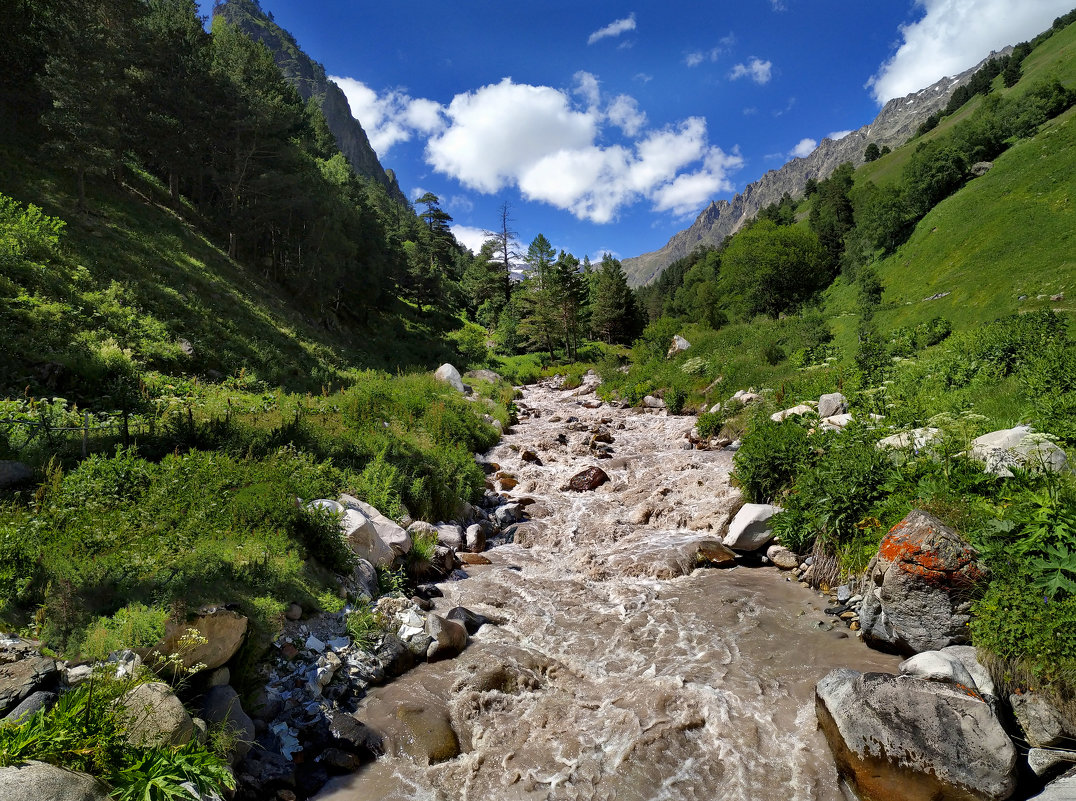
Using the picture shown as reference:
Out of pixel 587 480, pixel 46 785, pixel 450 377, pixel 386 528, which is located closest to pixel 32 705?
pixel 46 785

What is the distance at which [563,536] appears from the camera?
13.3m

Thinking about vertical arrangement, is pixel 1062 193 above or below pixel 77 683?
above

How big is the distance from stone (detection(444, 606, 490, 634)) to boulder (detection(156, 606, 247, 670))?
11.6 feet

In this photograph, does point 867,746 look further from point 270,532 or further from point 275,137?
point 275,137

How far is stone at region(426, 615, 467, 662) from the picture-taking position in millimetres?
7996

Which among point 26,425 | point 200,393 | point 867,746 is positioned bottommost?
point 867,746

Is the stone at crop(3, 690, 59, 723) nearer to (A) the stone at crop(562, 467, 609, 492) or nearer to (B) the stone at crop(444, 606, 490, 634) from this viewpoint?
(B) the stone at crop(444, 606, 490, 634)

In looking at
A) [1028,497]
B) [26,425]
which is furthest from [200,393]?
[1028,497]

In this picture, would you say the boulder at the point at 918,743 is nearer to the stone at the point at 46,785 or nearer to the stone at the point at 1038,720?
the stone at the point at 1038,720

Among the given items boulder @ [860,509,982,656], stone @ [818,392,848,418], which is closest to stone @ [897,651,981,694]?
boulder @ [860,509,982,656]

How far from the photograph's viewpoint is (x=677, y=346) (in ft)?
124

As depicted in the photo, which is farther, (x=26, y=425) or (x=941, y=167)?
(x=941, y=167)

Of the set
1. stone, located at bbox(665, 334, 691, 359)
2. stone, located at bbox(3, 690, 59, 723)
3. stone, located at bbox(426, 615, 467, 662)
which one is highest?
stone, located at bbox(665, 334, 691, 359)

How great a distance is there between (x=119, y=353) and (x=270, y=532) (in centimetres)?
1289
